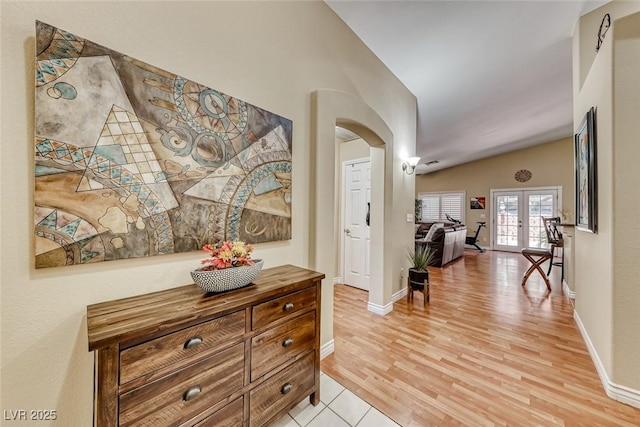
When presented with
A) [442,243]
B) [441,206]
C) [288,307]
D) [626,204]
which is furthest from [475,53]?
[441,206]

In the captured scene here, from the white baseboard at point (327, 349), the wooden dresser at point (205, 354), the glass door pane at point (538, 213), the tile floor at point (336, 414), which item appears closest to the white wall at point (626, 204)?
the tile floor at point (336, 414)

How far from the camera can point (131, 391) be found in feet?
2.81

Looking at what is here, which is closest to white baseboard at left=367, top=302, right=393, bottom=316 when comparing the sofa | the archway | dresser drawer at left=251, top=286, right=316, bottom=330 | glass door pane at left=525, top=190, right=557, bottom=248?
the archway

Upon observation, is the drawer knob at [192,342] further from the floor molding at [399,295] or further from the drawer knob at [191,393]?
the floor molding at [399,295]

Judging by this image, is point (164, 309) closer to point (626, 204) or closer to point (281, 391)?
point (281, 391)

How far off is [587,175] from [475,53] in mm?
1730

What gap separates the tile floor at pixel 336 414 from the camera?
56.2 inches

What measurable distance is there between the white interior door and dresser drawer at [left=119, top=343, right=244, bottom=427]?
285 centimetres

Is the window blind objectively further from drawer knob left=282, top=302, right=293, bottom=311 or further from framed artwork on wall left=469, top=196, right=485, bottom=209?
drawer knob left=282, top=302, right=293, bottom=311

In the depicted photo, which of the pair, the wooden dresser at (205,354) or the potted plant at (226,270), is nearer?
the wooden dresser at (205,354)

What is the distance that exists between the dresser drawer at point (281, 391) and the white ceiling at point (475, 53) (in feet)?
9.74

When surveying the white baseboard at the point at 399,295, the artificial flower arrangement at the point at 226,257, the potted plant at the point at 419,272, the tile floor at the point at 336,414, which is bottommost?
the tile floor at the point at 336,414

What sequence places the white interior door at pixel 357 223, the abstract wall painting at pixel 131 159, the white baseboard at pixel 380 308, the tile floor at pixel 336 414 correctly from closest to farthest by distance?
the abstract wall painting at pixel 131 159, the tile floor at pixel 336 414, the white baseboard at pixel 380 308, the white interior door at pixel 357 223

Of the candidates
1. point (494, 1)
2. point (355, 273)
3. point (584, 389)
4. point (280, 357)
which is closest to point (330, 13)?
point (494, 1)
